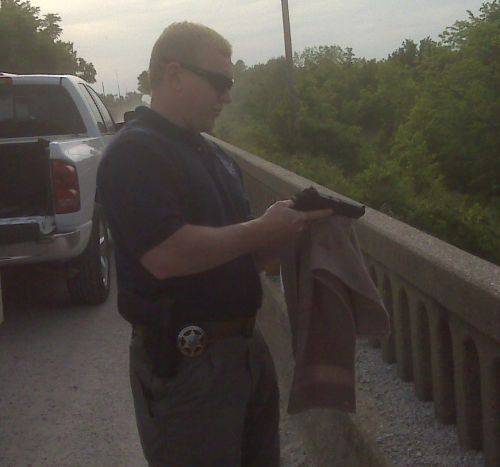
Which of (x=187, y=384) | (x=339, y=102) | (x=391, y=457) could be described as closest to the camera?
(x=187, y=384)

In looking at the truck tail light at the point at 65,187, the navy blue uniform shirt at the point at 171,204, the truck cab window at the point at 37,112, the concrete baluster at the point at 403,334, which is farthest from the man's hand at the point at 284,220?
the truck cab window at the point at 37,112

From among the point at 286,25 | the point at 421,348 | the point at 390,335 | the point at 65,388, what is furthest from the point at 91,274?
the point at 286,25

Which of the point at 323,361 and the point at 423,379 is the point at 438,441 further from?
the point at 323,361

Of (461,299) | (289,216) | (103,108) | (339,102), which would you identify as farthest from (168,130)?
(339,102)

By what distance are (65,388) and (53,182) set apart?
1816 mm

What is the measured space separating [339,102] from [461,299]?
4897 centimetres

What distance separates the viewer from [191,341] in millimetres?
2549

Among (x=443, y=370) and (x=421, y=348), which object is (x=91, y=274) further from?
(x=443, y=370)

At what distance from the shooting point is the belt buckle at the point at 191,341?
8.33ft

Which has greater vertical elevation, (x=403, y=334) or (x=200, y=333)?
(x=200, y=333)

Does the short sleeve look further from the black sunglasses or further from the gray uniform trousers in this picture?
the gray uniform trousers

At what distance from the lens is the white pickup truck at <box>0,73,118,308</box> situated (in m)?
6.85

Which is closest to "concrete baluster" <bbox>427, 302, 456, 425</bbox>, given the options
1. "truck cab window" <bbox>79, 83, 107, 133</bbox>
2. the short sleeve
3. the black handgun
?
the black handgun

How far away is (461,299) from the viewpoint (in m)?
2.60
